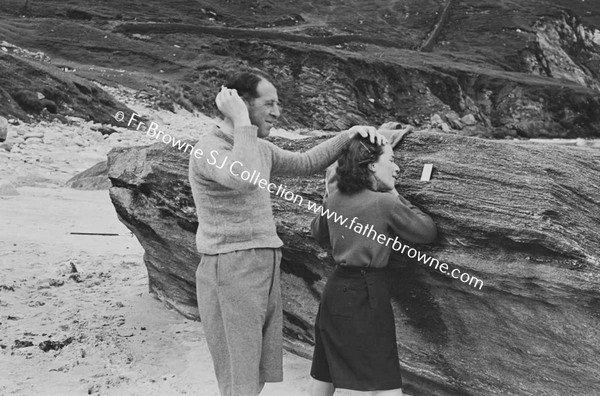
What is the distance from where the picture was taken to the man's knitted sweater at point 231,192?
3771 mm

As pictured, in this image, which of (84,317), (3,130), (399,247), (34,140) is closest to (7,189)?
(3,130)

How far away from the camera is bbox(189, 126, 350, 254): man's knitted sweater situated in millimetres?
3771

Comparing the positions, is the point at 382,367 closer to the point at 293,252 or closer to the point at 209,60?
the point at 293,252

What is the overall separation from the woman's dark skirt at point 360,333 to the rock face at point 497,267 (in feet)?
2.68

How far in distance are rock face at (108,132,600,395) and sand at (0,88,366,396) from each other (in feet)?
4.08

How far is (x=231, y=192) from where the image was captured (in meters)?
3.95

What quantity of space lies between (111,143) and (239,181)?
17.8m

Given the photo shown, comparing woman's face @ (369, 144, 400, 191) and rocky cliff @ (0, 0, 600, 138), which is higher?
woman's face @ (369, 144, 400, 191)

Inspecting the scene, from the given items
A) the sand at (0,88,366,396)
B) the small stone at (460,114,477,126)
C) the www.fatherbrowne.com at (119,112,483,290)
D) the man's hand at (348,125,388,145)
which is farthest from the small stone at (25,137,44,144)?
the small stone at (460,114,477,126)

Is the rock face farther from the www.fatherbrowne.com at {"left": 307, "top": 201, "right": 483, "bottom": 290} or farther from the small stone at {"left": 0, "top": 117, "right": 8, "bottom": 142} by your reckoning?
the small stone at {"left": 0, "top": 117, "right": 8, "bottom": 142}

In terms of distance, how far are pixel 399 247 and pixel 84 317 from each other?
4067 mm

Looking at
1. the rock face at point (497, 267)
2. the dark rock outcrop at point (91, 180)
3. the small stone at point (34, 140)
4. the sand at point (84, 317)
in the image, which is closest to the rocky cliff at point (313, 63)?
the small stone at point (34, 140)

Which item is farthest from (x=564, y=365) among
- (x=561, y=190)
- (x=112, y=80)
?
(x=112, y=80)

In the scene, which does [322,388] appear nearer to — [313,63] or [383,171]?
[383,171]
